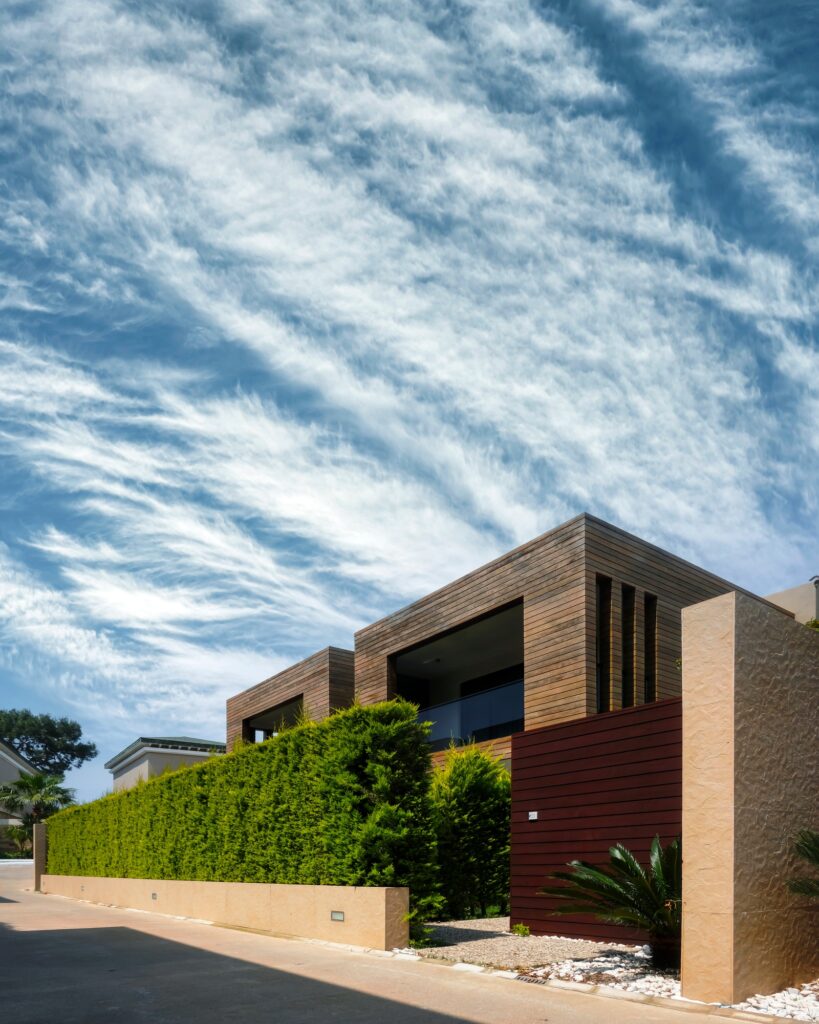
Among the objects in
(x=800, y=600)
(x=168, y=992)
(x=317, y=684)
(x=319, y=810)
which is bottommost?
(x=168, y=992)

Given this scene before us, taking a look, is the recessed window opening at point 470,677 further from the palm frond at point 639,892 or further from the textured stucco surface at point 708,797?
the textured stucco surface at point 708,797

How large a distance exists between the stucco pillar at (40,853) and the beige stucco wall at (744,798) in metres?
26.7

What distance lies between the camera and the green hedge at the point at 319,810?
1192 cm

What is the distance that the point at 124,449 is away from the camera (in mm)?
18797

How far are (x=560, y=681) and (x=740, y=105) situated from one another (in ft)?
28.6

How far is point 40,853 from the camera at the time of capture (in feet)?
98.4

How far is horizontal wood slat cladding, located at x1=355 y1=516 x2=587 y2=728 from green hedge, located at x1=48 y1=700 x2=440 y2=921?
3.81 metres

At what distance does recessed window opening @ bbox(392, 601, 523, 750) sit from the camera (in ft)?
61.0

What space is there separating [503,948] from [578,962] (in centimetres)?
151

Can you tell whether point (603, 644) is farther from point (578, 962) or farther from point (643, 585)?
point (578, 962)

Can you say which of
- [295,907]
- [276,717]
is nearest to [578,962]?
[295,907]

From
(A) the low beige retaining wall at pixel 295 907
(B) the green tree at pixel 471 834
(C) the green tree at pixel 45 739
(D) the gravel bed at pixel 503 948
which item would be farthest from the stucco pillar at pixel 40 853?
(C) the green tree at pixel 45 739

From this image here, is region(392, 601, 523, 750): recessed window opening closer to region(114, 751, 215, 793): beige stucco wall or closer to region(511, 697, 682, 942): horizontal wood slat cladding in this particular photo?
region(511, 697, 682, 942): horizontal wood slat cladding

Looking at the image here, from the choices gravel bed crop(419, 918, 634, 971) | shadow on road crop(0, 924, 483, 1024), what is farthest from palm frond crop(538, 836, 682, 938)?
shadow on road crop(0, 924, 483, 1024)
